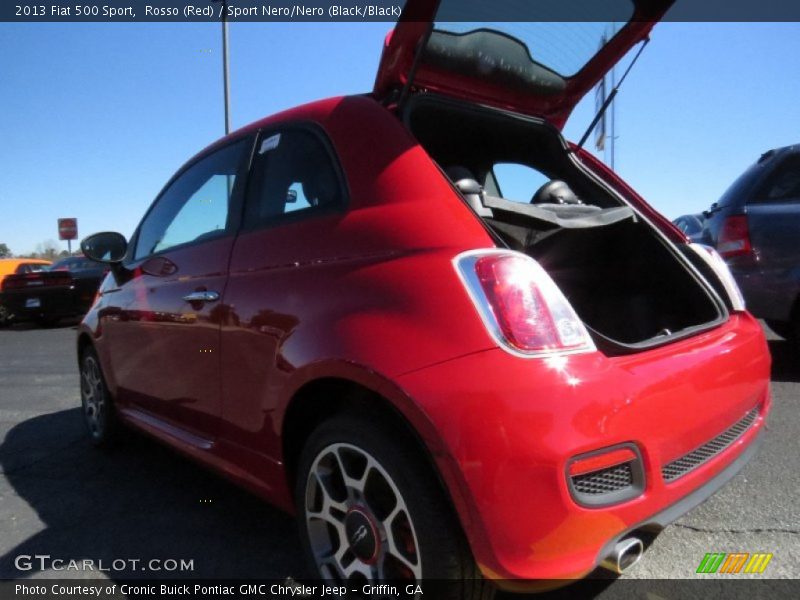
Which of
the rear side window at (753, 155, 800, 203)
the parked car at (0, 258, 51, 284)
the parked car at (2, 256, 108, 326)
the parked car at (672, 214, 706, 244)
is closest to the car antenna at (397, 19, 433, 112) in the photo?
the rear side window at (753, 155, 800, 203)

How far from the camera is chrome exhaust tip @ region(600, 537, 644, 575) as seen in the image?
4.77 feet

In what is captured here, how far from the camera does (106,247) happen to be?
3295 millimetres

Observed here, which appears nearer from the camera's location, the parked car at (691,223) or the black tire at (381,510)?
the black tire at (381,510)

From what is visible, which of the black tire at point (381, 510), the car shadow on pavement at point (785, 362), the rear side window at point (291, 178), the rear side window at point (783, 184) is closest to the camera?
the black tire at point (381, 510)

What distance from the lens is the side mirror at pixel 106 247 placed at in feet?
10.6

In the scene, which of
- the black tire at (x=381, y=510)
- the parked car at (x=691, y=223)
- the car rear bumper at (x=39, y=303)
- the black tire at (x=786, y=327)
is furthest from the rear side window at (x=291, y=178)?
the car rear bumper at (x=39, y=303)

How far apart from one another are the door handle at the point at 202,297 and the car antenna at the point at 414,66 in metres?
1.01

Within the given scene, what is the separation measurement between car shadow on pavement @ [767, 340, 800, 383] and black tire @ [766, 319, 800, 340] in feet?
0.32

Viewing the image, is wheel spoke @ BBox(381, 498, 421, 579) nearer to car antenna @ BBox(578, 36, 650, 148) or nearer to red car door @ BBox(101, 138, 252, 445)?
red car door @ BBox(101, 138, 252, 445)

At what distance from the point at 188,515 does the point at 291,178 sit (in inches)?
63.2

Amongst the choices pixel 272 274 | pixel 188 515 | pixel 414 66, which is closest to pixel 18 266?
pixel 188 515

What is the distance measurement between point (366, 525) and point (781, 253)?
391 cm

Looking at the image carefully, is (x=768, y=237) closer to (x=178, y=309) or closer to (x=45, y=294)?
(x=178, y=309)

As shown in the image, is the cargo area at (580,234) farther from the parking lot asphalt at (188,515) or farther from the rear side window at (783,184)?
the rear side window at (783,184)
